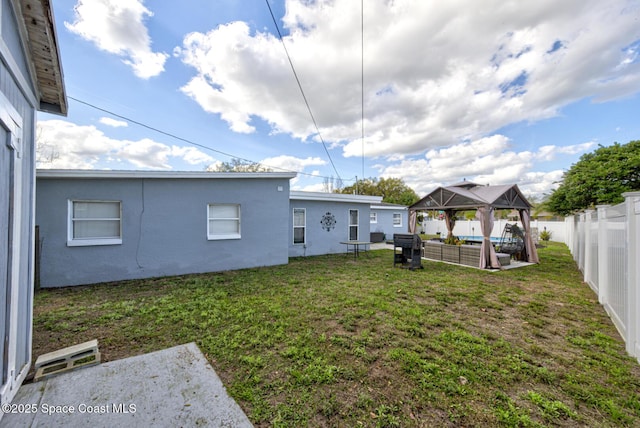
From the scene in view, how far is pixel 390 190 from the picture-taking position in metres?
30.6

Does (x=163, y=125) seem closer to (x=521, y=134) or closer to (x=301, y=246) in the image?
(x=301, y=246)

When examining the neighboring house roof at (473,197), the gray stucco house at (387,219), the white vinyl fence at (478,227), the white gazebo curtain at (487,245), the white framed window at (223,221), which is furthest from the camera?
the gray stucco house at (387,219)

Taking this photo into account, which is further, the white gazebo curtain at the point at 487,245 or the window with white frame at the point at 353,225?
the window with white frame at the point at 353,225

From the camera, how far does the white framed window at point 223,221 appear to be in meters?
7.50

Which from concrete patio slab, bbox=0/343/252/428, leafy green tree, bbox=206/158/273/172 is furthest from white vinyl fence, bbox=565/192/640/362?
leafy green tree, bbox=206/158/273/172

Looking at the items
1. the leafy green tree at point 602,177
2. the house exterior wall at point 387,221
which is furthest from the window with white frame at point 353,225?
the leafy green tree at point 602,177

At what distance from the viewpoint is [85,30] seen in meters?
6.57

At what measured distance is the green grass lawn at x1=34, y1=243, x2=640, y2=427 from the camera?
2045 mm

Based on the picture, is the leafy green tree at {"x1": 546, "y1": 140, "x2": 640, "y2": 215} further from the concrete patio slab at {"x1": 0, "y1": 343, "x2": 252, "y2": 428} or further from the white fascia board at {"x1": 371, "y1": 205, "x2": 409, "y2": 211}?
the concrete patio slab at {"x1": 0, "y1": 343, "x2": 252, "y2": 428}

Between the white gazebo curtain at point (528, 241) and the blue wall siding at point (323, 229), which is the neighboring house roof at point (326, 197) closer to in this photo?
the blue wall siding at point (323, 229)

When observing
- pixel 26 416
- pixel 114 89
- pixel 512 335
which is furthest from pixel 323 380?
pixel 114 89

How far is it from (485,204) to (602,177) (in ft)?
21.7

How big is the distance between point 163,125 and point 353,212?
1057 centimetres

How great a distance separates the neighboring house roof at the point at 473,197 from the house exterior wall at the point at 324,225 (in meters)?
3.26
